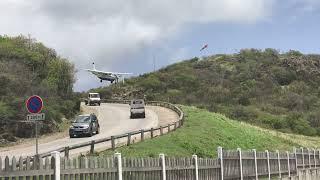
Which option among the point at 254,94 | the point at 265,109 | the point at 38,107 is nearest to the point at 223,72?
the point at 254,94

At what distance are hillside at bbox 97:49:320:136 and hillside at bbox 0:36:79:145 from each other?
28656 mm

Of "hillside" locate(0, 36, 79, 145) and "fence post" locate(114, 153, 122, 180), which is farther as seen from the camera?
"hillside" locate(0, 36, 79, 145)

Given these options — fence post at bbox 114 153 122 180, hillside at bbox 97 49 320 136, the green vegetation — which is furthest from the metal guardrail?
hillside at bbox 97 49 320 136

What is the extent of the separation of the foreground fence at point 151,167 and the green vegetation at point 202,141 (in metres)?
6.13

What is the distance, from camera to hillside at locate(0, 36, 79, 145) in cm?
4991

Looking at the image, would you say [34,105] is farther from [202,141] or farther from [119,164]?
[202,141]

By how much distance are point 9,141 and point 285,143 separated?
25.2 metres

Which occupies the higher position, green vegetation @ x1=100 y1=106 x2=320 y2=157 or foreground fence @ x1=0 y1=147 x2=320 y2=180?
foreground fence @ x1=0 y1=147 x2=320 y2=180

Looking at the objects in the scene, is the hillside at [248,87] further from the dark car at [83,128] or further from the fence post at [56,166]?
the fence post at [56,166]

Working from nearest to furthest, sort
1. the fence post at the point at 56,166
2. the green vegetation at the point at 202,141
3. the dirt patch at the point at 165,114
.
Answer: the fence post at the point at 56,166 → the green vegetation at the point at 202,141 → the dirt patch at the point at 165,114

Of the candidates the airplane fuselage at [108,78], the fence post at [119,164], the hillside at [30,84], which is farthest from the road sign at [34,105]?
the airplane fuselage at [108,78]

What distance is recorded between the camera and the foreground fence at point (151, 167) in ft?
33.7

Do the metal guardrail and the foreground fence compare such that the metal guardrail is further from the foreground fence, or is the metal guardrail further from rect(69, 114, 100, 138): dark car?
rect(69, 114, 100, 138): dark car

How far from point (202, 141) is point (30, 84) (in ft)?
84.9
